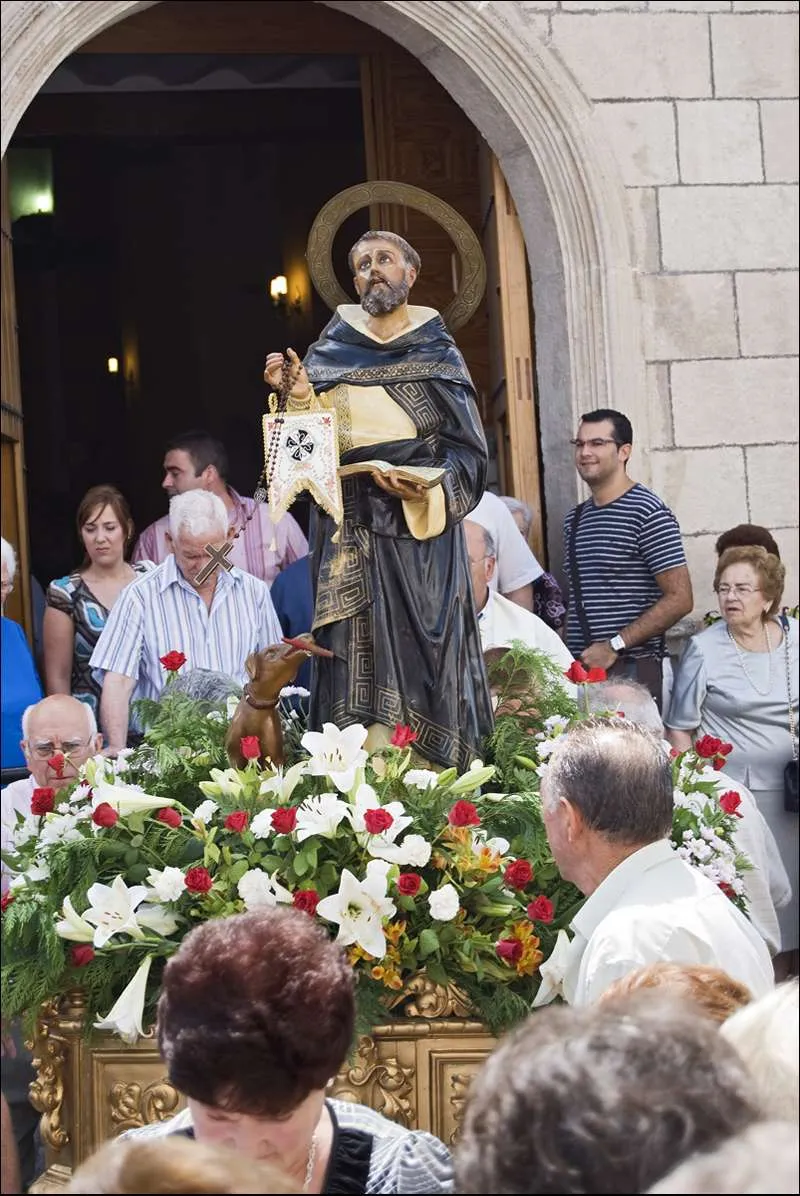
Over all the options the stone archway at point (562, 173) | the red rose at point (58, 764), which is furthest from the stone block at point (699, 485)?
the red rose at point (58, 764)

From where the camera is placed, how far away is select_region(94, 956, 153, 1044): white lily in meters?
4.23

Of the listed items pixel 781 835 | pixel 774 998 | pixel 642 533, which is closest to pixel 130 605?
pixel 642 533

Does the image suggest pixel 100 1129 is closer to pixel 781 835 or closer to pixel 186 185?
pixel 781 835

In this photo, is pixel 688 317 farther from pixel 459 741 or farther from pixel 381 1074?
pixel 381 1074

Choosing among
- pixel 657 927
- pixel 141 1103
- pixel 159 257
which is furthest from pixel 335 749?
pixel 159 257

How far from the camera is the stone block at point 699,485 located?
324 inches

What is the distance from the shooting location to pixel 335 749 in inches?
186

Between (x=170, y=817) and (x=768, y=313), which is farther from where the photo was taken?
(x=768, y=313)

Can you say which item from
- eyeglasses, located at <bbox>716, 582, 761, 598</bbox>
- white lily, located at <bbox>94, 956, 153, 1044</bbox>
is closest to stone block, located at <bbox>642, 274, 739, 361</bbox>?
eyeglasses, located at <bbox>716, 582, 761, 598</bbox>

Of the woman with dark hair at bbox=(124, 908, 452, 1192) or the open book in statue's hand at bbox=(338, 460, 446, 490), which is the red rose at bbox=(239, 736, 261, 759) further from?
the woman with dark hair at bbox=(124, 908, 452, 1192)

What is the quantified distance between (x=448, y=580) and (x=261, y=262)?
1100 centimetres

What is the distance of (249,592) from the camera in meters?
6.43

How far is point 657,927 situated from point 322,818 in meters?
1.33

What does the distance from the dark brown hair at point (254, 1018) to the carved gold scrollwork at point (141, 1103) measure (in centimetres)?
177
